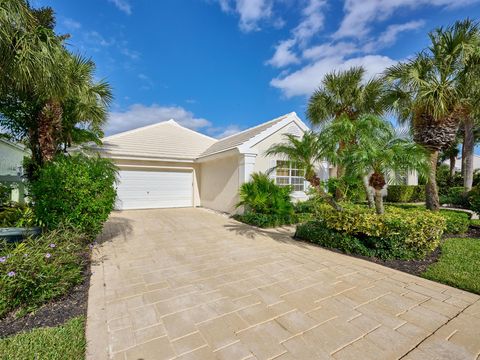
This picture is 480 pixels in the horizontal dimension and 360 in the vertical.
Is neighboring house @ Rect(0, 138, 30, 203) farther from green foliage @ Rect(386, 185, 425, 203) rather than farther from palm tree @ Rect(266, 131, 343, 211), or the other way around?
green foliage @ Rect(386, 185, 425, 203)

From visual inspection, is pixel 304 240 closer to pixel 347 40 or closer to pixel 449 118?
pixel 449 118

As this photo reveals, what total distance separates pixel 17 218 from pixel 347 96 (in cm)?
1287

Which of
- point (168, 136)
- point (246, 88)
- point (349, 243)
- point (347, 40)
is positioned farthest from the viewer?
point (246, 88)

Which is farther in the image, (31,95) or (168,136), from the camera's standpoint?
(168,136)

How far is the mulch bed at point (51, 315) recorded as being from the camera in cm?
282

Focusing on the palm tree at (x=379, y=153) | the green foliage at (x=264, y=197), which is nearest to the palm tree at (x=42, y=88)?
the palm tree at (x=379, y=153)

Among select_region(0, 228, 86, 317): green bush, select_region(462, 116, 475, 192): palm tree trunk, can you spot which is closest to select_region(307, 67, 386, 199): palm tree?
select_region(462, 116, 475, 192): palm tree trunk

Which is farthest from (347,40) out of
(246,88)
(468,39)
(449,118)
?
(246,88)

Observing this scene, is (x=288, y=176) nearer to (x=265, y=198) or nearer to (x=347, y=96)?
(x=265, y=198)

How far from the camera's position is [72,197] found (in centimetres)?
500

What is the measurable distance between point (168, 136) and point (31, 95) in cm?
948

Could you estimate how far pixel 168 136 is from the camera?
1538 centimetres

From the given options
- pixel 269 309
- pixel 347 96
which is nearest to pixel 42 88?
pixel 269 309

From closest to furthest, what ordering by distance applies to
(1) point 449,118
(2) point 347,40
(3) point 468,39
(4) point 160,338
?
(4) point 160,338
(3) point 468,39
(1) point 449,118
(2) point 347,40
